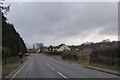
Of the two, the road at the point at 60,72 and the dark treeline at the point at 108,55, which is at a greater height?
the dark treeline at the point at 108,55

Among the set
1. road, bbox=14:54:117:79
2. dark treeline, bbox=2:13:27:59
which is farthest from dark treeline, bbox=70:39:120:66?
dark treeline, bbox=2:13:27:59

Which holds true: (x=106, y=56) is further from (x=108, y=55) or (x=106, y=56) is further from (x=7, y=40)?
(x=7, y=40)

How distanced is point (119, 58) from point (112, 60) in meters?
2.06

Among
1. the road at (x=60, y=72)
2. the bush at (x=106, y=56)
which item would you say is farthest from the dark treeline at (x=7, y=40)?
the bush at (x=106, y=56)

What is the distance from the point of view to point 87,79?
2012 cm

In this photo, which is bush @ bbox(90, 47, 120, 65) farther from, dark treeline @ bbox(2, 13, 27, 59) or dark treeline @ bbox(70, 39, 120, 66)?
dark treeline @ bbox(2, 13, 27, 59)

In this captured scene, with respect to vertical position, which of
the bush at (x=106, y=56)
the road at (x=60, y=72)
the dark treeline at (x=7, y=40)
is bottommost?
the road at (x=60, y=72)

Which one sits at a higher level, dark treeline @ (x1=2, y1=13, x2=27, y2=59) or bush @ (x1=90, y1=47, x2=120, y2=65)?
dark treeline @ (x1=2, y1=13, x2=27, y2=59)

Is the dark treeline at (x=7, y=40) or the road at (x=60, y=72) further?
the dark treeline at (x=7, y=40)

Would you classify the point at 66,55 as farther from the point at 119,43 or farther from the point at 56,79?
the point at 56,79

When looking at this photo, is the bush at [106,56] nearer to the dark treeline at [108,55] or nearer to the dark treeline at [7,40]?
the dark treeline at [108,55]

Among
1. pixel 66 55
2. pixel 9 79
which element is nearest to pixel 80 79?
pixel 9 79

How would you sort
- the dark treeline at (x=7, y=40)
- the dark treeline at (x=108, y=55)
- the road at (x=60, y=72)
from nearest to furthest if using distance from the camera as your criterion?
the road at (x=60, y=72)
the dark treeline at (x=108, y=55)
the dark treeline at (x=7, y=40)

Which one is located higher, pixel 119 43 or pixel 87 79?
pixel 119 43
